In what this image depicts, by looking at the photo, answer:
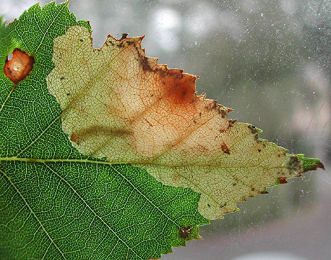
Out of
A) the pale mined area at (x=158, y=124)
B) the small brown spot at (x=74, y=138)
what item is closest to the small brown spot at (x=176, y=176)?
the pale mined area at (x=158, y=124)

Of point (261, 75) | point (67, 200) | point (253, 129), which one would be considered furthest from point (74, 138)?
point (261, 75)

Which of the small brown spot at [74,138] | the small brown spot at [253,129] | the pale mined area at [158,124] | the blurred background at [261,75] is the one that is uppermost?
the blurred background at [261,75]

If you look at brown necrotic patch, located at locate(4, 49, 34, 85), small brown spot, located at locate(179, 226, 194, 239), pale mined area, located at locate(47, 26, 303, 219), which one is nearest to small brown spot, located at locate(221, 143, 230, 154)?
pale mined area, located at locate(47, 26, 303, 219)

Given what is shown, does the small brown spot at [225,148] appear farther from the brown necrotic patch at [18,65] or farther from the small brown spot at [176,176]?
the brown necrotic patch at [18,65]

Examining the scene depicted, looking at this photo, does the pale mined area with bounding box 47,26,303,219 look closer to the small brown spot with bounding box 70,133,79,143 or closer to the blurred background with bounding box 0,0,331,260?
the small brown spot with bounding box 70,133,79,143

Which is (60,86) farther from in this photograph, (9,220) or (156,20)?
(156,20)

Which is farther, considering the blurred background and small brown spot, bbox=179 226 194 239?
the blurred background

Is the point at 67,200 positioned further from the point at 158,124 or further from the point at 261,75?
the point at 261,75
